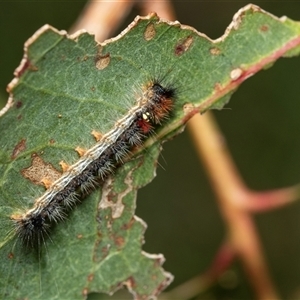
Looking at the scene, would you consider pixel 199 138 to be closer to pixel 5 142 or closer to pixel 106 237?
pixel 106 237

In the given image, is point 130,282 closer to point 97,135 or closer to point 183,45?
point 97,135

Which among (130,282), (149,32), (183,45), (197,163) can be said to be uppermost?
(149,32)

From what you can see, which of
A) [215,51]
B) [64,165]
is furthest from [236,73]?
[64,165]

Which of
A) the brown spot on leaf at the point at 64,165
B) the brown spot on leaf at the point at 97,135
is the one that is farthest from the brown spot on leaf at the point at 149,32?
the brown spot on leaf at the point at 64,165

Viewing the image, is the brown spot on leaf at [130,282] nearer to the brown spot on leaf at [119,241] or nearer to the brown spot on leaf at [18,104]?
the brown spot on leaf at [119,241]

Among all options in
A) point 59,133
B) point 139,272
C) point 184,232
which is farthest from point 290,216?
point 59,133

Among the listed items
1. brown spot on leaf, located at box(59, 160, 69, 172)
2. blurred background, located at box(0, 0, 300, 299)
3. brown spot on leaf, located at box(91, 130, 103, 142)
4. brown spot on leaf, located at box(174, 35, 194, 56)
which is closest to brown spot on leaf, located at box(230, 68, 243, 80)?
brown spot on leaf, located at box(174, 35, 194, 56)
